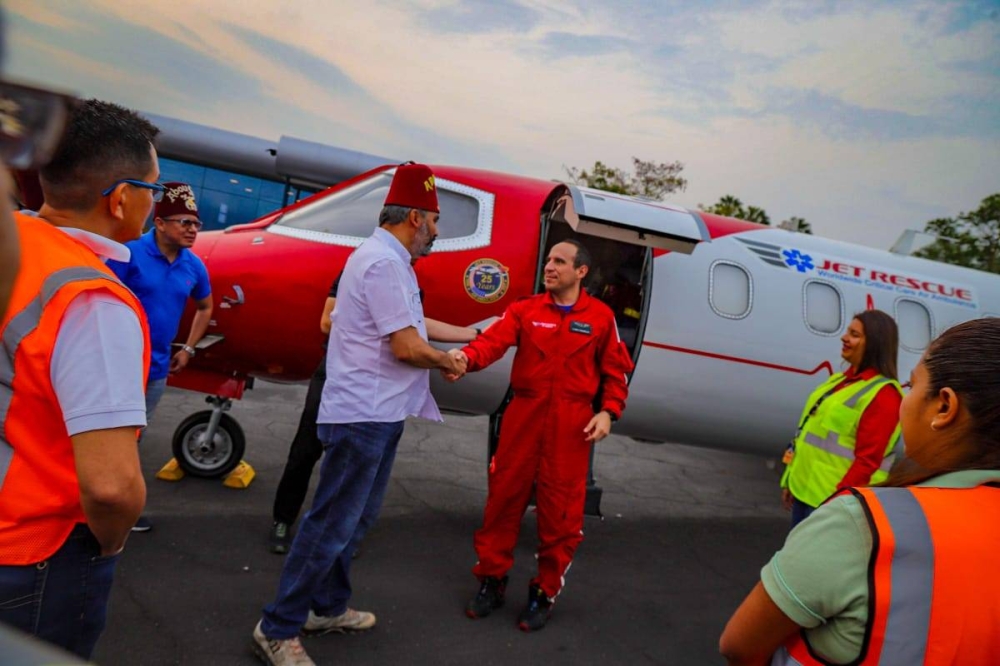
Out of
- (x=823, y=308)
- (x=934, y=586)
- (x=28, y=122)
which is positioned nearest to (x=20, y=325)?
(x=28, y=122)

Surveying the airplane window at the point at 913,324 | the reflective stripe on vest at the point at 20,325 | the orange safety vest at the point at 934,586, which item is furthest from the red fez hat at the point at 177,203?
the airplane window at the point at 913,324

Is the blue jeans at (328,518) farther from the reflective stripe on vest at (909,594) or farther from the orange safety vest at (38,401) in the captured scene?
the reflective stripe on vest at (909,594)

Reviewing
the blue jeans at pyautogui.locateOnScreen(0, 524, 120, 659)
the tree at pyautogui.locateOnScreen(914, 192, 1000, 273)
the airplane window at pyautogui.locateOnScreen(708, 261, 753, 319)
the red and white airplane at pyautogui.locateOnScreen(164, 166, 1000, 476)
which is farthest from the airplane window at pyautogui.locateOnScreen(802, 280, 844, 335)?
the tree at pyautogui.locateOnScreen(914, 192, 1000, 273)

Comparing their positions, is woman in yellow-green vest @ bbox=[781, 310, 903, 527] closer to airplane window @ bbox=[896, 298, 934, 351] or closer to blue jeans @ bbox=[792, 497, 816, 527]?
blue jeans @ bbox=[792, 497, 816, 527]

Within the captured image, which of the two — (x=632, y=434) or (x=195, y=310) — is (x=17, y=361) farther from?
(x=632, y=434)

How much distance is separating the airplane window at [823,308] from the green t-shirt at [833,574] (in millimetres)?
4944

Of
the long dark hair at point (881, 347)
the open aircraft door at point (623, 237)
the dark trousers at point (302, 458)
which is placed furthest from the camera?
the open aircraft door at point (623, 237)

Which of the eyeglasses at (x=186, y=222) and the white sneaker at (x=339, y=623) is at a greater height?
the eyeglasses at (x=186, y=222)

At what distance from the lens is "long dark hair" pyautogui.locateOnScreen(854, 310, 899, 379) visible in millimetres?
3506

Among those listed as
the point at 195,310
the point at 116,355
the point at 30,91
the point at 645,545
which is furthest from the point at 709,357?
the point at 30,91

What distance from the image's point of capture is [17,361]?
4.44ft

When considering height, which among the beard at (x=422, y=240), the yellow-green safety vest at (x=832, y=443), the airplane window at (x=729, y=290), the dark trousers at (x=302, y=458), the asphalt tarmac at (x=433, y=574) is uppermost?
the airplane window at (x=729, y=290)

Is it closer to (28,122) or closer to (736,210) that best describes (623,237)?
(28,122)

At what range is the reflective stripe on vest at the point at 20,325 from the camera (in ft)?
4.38
